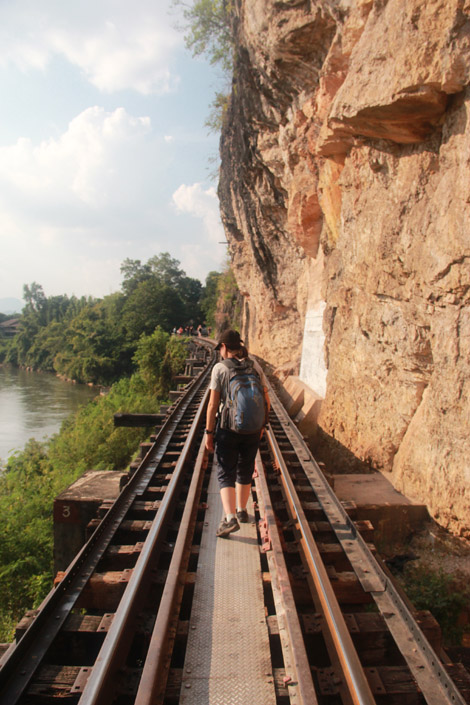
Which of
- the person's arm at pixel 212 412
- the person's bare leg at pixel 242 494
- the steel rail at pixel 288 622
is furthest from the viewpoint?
the person's bare leg at pixel 242 494

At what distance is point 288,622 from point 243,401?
163 cm

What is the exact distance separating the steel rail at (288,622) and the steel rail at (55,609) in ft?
4.72

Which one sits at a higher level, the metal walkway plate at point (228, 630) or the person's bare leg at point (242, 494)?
the person's bare leg at point (242, 494)

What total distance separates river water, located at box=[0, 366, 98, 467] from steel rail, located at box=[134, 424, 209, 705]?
54.5 feet

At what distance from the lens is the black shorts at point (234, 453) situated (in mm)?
3867

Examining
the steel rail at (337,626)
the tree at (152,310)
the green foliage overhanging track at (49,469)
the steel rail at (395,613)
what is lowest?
the green foliage overhanging track at (49,469)

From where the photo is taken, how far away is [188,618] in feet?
10.3

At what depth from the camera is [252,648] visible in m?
2.74

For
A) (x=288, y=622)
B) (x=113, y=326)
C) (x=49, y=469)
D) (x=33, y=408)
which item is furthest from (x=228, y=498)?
(x=113, y=326)

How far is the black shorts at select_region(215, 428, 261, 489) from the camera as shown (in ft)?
12.7

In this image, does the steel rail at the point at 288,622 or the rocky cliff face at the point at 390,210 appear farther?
the rocky cliff face at the point at 390,210

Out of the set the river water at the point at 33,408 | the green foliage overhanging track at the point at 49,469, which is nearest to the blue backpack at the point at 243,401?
the green foliage overhanging track at the point at 49,469

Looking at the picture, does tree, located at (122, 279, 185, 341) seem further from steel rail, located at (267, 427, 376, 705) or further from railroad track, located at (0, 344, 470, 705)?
steel rail, located at (267, 427, 376, 705)

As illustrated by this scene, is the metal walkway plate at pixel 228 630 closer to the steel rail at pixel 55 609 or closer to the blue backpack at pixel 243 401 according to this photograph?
the steel rail at pixel 55 609
